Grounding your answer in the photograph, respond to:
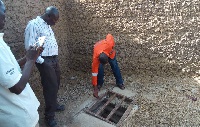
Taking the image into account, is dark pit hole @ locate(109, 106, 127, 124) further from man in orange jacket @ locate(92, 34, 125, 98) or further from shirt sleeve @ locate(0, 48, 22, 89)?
shirt sleeve @ locate(0, 48, 22, 89)

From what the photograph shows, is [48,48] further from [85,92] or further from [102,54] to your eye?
[85,92]

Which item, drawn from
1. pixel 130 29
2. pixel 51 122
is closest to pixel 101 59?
pixel 130 29

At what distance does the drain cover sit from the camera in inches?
137

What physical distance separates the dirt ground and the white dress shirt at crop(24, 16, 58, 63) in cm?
110

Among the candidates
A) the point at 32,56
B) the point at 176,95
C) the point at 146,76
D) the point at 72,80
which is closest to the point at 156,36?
the point at 146,76

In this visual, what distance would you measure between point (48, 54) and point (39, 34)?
298 millimetres

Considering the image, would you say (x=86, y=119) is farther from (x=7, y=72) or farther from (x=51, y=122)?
(x=7, y=72)

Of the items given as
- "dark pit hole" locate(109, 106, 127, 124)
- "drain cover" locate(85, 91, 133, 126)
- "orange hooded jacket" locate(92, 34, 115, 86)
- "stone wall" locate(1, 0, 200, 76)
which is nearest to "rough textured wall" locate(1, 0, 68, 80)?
"stone wall" locate(1, 0, 200, 76)

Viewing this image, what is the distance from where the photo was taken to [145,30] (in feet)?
13.2

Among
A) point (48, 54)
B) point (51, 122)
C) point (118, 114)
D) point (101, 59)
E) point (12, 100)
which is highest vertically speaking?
point (12, 100)

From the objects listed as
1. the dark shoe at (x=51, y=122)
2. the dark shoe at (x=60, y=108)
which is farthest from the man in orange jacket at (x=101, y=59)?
the dark shoe at (x=51, y=122)

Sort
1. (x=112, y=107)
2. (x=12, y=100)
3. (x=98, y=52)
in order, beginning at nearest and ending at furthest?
1. (x=12, y=100)
2. (x=98, y=52)
3. (x=112, y=107)

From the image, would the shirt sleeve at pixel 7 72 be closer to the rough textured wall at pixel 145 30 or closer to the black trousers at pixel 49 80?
the black trousers at pixel 49 80

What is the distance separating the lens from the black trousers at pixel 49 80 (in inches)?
117
